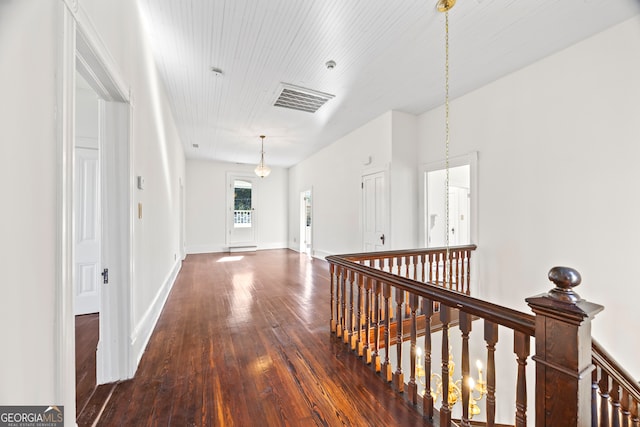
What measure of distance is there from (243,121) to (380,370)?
4.58 metres

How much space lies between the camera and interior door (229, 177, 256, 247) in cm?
862

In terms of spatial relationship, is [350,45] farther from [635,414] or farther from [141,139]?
[635,414]

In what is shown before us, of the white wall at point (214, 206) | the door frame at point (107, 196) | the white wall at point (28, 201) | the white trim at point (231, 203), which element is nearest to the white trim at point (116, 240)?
the door frame at point (107, 196)

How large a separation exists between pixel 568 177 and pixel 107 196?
168 inches

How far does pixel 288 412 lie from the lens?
5.46 feet

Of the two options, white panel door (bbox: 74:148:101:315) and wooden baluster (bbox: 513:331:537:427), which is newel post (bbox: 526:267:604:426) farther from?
white panel door (bbox: 74:148:101:315)

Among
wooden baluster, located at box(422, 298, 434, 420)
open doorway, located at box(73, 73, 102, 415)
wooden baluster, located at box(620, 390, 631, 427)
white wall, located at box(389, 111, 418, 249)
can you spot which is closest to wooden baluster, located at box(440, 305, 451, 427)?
wooden baluster, located at box(422, 298, 434, 420)

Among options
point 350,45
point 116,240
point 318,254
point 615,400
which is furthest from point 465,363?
point 318,254

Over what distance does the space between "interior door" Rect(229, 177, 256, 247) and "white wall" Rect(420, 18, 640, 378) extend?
22.6 feet

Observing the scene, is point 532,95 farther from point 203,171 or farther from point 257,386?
point 203,171

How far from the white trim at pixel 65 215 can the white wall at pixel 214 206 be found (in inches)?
297

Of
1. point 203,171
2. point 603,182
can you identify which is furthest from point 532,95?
point 203,171

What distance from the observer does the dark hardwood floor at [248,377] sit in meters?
1.63

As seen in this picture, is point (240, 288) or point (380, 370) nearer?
point (380, 370)
